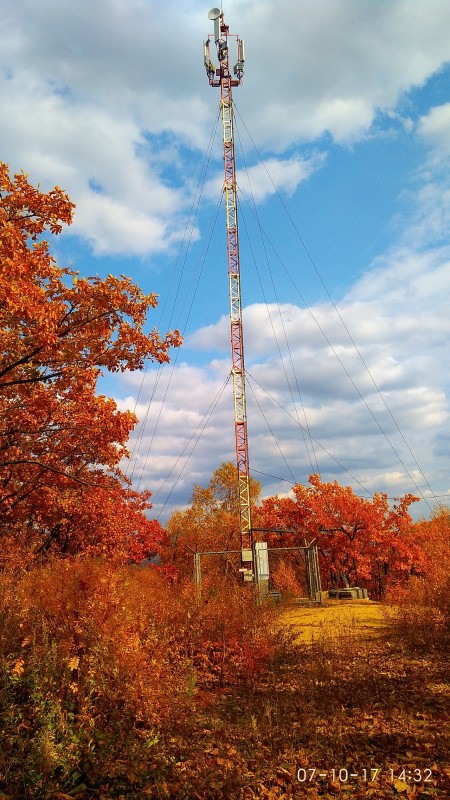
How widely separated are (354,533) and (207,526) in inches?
541

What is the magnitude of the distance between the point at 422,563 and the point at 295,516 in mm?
10386

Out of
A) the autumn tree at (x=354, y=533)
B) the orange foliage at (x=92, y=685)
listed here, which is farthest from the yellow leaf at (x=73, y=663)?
the autumn tree at (x=354, y=533)

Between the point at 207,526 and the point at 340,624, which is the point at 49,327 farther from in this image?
the point at 207,526

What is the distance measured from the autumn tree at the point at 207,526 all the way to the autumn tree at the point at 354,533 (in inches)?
256

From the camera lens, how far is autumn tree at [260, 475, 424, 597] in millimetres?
40031

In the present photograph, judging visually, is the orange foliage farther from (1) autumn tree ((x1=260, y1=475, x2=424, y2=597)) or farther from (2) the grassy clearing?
(1) autumn tree ((x1=260, y1=475, x2=424, y2=597))

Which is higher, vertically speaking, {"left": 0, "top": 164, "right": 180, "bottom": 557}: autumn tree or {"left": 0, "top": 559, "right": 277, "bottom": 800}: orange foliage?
{"left": 0, "top": 164, "right": 180, "bottom": 557}: autumn tree

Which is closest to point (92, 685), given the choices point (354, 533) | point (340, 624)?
point (340, 624)

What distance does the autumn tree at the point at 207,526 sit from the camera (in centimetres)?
4497

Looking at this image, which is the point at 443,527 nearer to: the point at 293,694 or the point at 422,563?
the point at 422,563

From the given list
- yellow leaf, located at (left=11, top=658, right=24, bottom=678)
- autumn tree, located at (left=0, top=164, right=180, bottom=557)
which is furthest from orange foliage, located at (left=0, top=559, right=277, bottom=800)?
autumn tree, located at (left=0, top=164, right=180, bottom=557)

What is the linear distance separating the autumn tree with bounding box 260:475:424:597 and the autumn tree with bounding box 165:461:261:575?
6.49 m

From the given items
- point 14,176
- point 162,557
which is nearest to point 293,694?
point 14,176

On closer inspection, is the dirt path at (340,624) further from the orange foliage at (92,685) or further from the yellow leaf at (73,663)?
the yellow leaf at (73,663)
